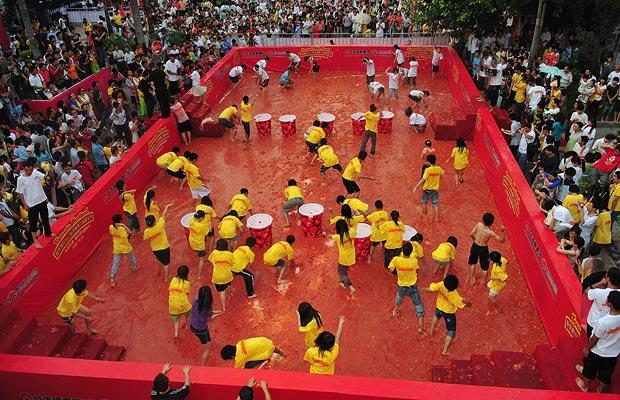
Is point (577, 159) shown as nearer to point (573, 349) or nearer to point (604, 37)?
point (573, 349)

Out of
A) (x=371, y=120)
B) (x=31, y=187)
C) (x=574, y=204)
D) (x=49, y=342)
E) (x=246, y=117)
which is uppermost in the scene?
(x=31, y=187)


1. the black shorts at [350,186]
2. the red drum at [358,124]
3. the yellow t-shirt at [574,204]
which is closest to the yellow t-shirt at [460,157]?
the black shorts at [350,186]

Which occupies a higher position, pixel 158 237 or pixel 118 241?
pixel 158 237

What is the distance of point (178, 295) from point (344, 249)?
2764 millimetres

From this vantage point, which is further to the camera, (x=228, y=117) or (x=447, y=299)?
(x=228, y=117)

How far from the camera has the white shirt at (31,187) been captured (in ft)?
28.3

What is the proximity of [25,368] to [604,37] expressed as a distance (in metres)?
17.9

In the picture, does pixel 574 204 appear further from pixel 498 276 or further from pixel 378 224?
pixel 378 224

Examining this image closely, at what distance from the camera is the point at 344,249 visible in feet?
28.0

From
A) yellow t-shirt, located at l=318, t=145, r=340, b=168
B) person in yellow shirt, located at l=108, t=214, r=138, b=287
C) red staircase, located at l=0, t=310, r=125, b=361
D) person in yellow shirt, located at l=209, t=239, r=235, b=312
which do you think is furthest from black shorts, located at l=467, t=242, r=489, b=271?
person in yellow shirt, located at l=108, t=214, r=138, b=287

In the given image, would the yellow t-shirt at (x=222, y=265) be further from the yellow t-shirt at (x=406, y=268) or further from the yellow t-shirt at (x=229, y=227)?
the yellow t-shirt at (x=406, y=268)

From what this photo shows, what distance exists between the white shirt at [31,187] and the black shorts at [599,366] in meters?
8.73

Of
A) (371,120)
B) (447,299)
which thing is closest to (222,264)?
(447,299)

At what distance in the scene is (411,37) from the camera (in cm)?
2188
